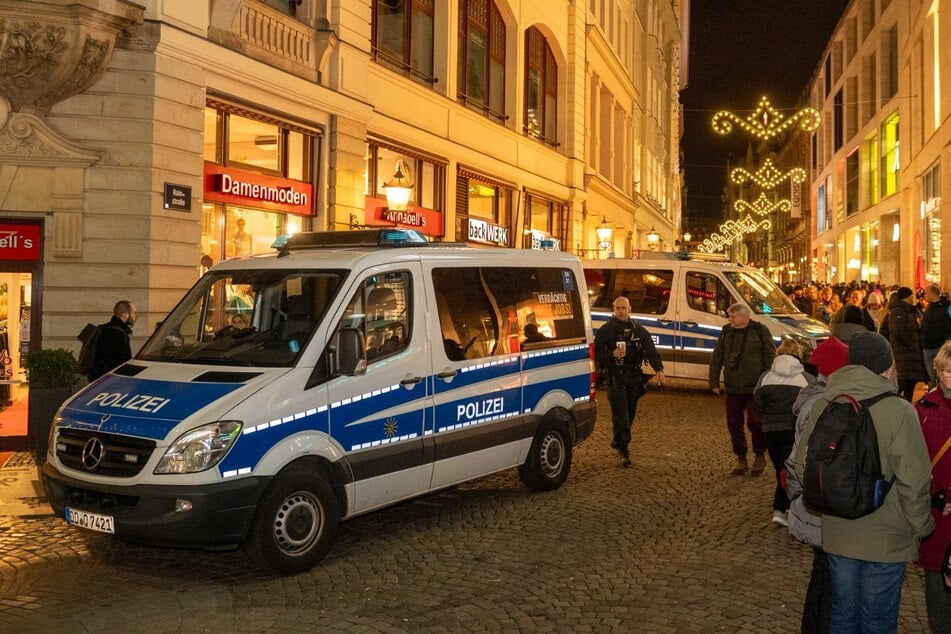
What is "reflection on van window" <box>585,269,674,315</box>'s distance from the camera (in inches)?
665

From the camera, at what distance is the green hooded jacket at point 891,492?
390 centimetres

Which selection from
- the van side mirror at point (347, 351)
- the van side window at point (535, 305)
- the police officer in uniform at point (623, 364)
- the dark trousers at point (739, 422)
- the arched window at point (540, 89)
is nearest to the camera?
the van side mirror at point (347, 351)

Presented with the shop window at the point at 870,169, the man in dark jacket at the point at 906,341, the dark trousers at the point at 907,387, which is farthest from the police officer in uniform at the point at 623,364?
the shop window at the point at 870,169

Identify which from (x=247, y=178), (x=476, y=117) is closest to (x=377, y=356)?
(x=247, y=178)

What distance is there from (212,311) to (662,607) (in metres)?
3.99

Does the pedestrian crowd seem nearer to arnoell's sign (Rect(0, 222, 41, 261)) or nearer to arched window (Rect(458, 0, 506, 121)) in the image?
arnoell's sign (Rect(0, 222, 41, 261))

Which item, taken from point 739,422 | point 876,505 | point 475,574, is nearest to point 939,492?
point 876,505

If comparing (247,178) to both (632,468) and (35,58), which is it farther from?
(632,468)

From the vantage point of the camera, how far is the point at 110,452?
20.2 feet

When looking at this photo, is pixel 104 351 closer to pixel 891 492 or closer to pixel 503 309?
pixel 503 309

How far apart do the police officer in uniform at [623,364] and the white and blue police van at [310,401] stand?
5.13 feet

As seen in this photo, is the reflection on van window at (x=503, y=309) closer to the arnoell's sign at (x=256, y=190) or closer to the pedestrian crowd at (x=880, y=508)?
the pedestrian crowd at (x=880, y=508)

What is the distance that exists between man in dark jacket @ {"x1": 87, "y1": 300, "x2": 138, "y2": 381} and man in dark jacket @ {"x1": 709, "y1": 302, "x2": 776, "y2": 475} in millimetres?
6178

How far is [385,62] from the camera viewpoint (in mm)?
19016
